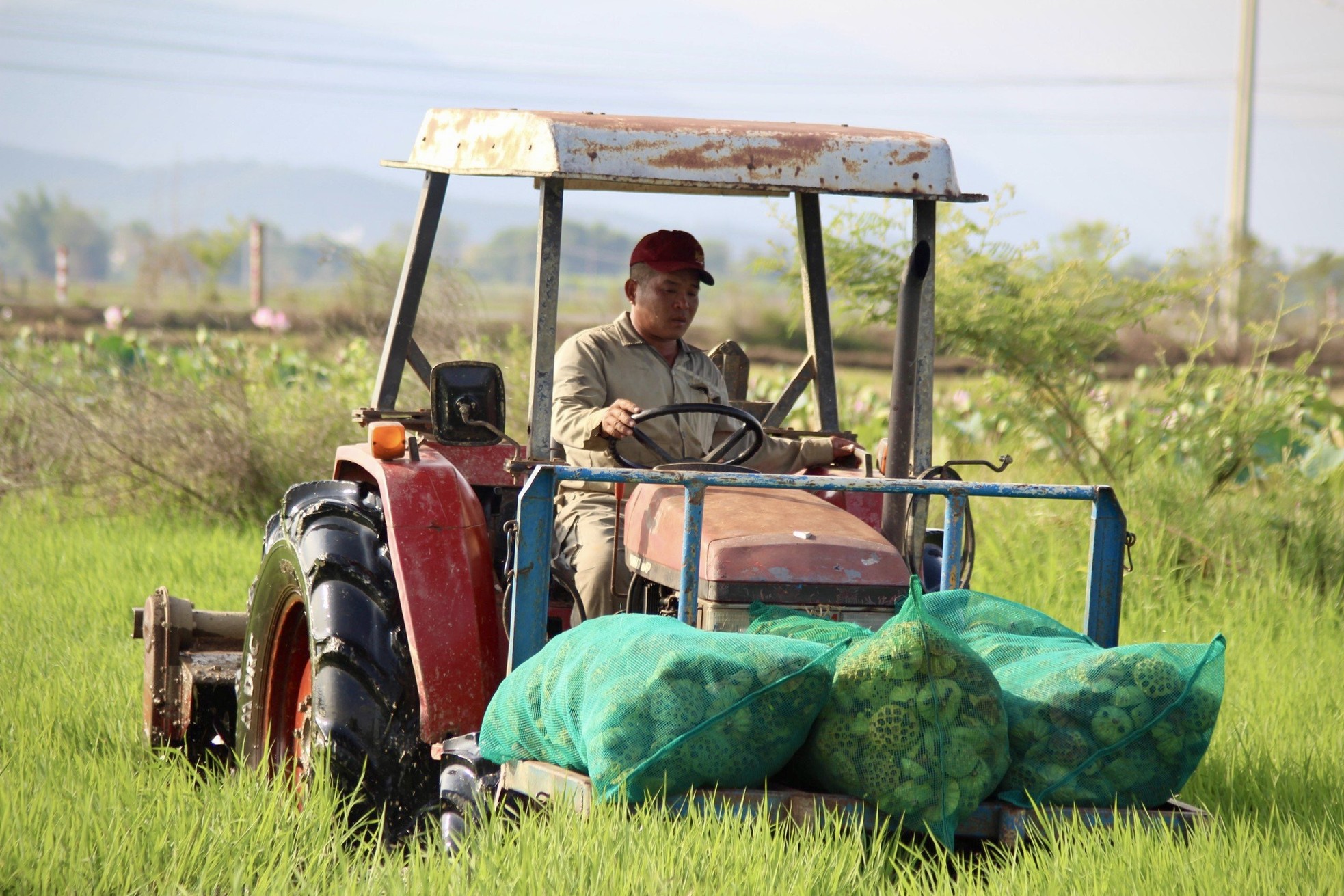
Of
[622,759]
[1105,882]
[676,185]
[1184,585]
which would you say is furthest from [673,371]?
[1184,585]

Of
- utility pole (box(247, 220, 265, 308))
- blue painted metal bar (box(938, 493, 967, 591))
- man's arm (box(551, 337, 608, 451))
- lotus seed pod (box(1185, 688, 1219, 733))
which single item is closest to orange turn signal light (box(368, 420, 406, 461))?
man's arm (box(551, 337, 608, 451))

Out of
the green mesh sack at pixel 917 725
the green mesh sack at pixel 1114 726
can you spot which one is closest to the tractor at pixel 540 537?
the green mesh sack at pixel 1114 726

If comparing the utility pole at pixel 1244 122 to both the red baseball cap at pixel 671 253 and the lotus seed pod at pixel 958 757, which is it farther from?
the lotus seed pod at pixel 958 757

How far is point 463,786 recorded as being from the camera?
11.0ft

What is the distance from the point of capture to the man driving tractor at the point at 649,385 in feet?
13.8

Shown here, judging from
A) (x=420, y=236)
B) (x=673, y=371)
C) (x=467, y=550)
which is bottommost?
(x=467, y=550)

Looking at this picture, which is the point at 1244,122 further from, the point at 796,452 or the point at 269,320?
the point at 796,452

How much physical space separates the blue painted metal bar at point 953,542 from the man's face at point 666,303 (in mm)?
1201

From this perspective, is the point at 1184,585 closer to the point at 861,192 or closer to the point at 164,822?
the point at 861,192

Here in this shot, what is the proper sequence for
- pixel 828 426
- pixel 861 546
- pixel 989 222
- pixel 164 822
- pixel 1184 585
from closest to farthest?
pixel 164 822
pixel 861 546
pixel 828 426
pixel 1184 585
pixel 989 222

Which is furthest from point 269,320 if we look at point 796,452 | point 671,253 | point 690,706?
point 690,706

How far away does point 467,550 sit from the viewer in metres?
3.76

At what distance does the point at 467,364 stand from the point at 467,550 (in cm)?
51

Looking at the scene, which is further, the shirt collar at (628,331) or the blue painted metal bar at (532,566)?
the shirt collar at (628,331)
